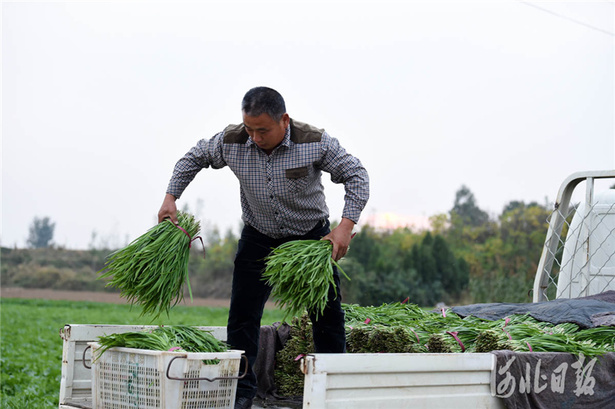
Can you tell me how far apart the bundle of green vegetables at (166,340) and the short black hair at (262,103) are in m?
1.14

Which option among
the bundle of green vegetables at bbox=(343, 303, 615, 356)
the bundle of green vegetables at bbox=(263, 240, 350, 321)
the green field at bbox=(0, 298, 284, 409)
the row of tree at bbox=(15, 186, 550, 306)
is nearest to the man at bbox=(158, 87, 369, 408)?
the bundle of green vegetables at bbox=(263, 240, 350, 321)

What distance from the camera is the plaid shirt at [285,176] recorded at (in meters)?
3.88

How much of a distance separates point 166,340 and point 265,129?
3.73ft

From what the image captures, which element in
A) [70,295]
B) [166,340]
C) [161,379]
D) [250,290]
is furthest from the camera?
[70,295]

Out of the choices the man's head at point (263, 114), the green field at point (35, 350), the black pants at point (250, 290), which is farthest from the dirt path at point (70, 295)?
the man's head at point (263, 114)

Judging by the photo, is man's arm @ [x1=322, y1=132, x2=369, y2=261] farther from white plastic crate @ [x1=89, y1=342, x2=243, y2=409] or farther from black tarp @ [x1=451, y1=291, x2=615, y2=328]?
black tarp @ [x1=451, y1=291, x2=615, y2=328]

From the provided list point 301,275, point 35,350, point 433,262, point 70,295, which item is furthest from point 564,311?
point 70,295

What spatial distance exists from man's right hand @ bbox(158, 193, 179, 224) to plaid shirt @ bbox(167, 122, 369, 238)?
4 centimetres

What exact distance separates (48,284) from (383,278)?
14.4 metres

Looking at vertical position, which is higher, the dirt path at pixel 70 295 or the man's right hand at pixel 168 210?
the man's right hand at pixel 168 210

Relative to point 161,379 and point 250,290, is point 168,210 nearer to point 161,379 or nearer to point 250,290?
point 250,290

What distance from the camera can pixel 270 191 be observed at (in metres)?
3.94

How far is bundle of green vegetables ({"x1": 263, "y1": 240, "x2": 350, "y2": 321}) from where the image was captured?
3.50 metres

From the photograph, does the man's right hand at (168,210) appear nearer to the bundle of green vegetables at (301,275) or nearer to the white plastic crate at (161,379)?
the bundle of green vegetables at (301,275)
